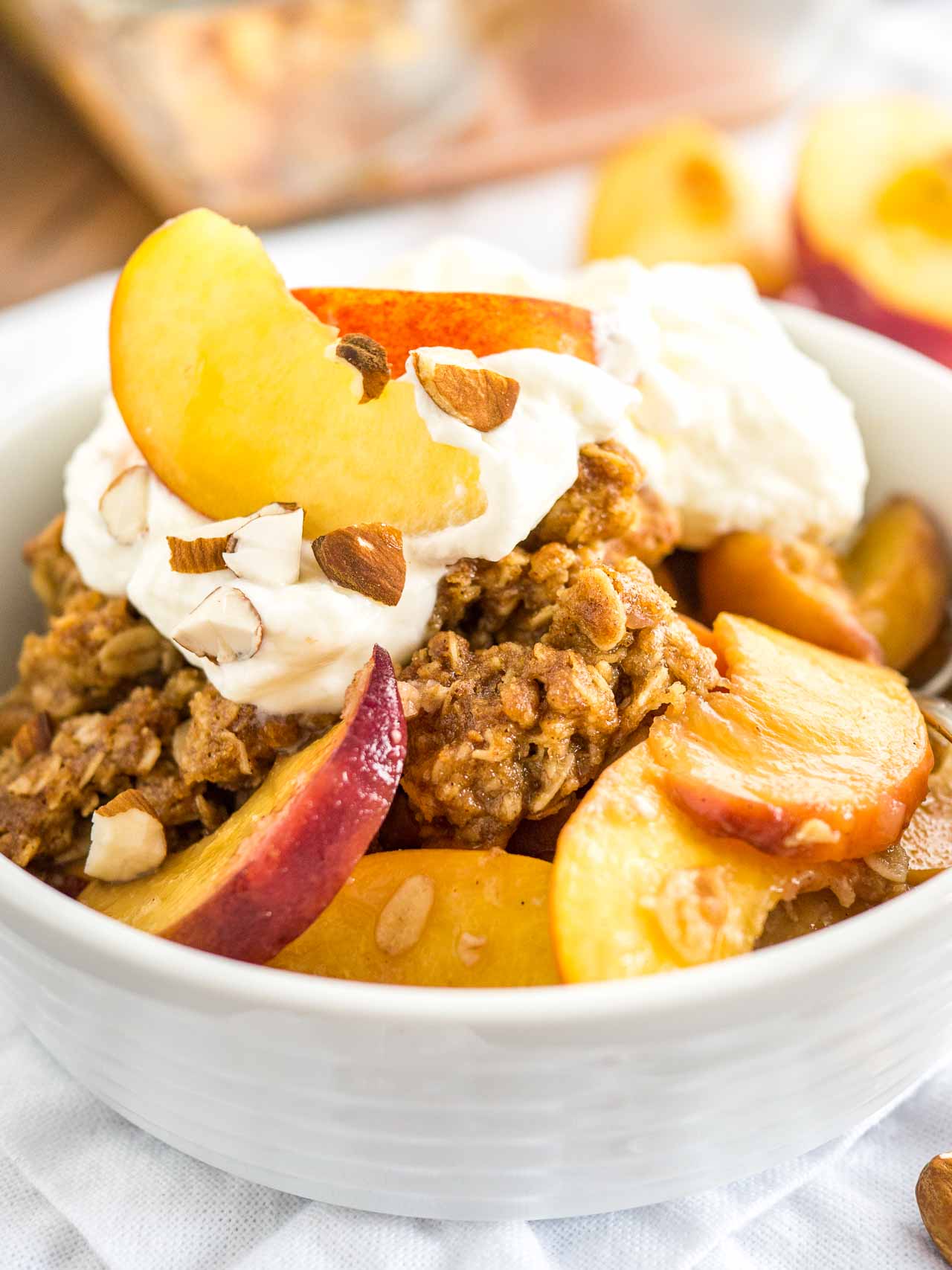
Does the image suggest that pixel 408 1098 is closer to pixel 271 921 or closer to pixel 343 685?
pixel 271 921

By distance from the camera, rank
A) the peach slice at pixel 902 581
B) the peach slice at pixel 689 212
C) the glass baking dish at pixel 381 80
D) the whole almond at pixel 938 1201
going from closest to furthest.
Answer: the whole almond at pixel 938 1201 < the peach slice at pixel 902 581 < the peach slice at pixel 689 212 < the glass baking dish at pixel 381 80

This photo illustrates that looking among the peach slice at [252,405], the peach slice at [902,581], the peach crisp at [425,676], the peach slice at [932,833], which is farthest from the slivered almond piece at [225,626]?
the peach slice at [902,581]

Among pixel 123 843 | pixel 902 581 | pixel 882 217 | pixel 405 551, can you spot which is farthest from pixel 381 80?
pixel 123 843

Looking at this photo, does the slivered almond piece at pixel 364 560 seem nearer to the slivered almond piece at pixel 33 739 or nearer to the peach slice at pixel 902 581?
the slivered almond piece at pixel 33 739

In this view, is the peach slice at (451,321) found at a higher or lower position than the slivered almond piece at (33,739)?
higher

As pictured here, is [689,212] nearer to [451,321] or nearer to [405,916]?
[451,321]
